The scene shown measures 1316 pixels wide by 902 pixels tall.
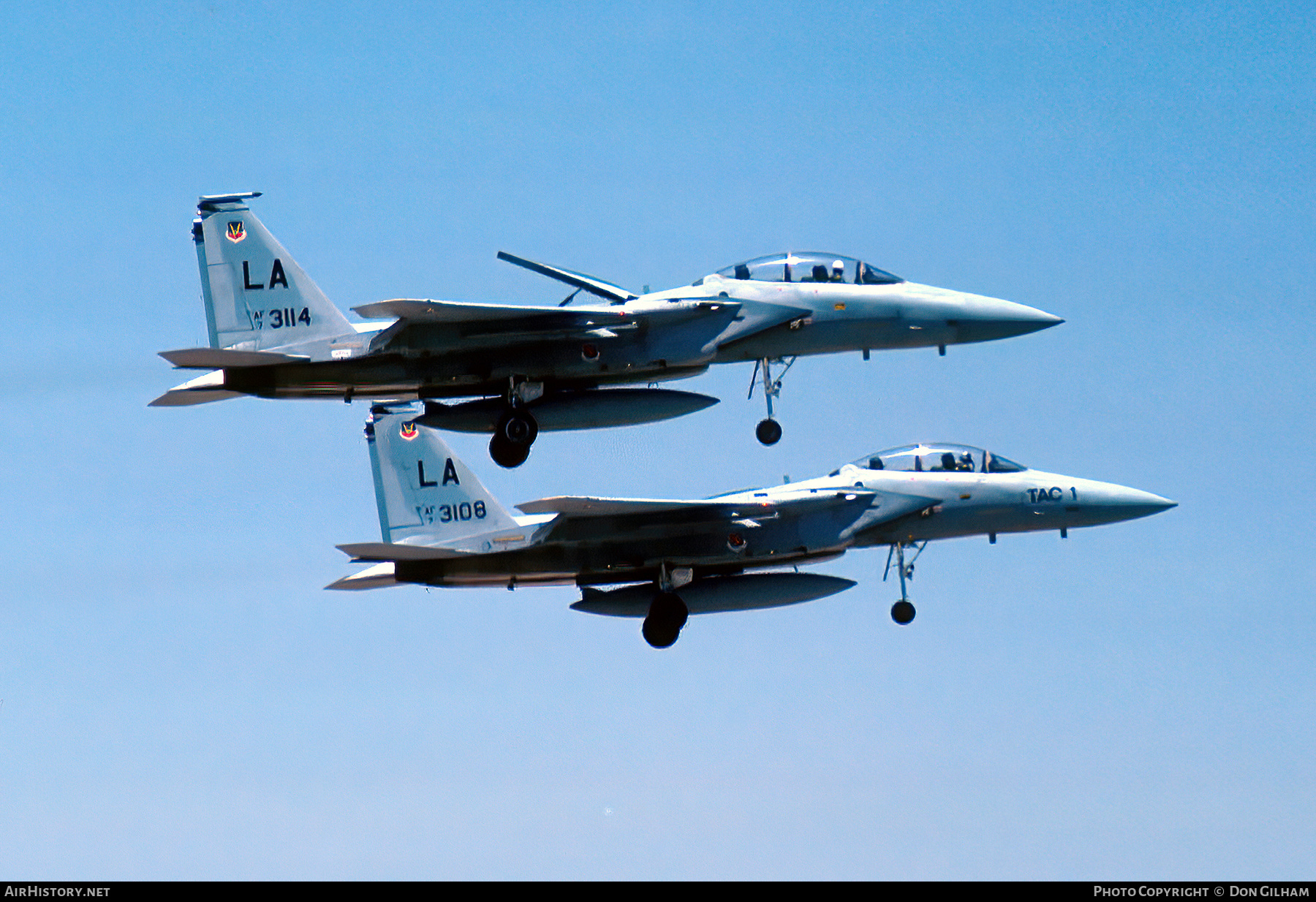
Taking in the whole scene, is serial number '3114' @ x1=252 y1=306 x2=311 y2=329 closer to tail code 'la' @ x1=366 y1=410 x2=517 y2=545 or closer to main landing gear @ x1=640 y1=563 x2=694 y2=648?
tail code 'la' @ x1=366 y1=410 x2=517 y2=545

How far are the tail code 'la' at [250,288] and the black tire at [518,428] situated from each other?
305 cm

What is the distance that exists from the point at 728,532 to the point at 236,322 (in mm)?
9331

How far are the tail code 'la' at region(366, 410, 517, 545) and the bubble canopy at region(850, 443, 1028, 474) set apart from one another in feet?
23.7

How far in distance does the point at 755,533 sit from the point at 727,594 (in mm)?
1307

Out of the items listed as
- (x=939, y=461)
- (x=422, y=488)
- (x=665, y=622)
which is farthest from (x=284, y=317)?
(x=939, y=461)

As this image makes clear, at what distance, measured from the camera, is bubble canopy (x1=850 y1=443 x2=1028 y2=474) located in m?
32.4

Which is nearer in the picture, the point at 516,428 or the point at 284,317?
the point at 516,428

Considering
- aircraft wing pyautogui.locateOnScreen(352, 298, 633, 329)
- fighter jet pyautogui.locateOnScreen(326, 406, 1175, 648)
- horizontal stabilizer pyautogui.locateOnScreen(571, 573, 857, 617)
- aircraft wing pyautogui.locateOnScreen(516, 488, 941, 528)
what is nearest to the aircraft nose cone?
fighter jet pyautogui.locateOnScreen(326, 406, 1175, 648)

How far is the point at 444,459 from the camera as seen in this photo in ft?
115

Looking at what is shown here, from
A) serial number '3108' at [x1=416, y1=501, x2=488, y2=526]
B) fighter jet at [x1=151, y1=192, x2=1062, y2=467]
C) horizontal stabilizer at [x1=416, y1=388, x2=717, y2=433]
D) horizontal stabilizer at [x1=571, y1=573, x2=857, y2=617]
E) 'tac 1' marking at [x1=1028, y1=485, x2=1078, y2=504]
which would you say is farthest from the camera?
serial number '3108' at [x1=416, y1=501, x2=488, y2=526]

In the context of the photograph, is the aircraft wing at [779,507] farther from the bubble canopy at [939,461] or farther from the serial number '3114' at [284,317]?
the serial number '3114' at [284,317]

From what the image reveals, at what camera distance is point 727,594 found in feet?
104

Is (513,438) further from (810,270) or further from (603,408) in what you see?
(810,270)
